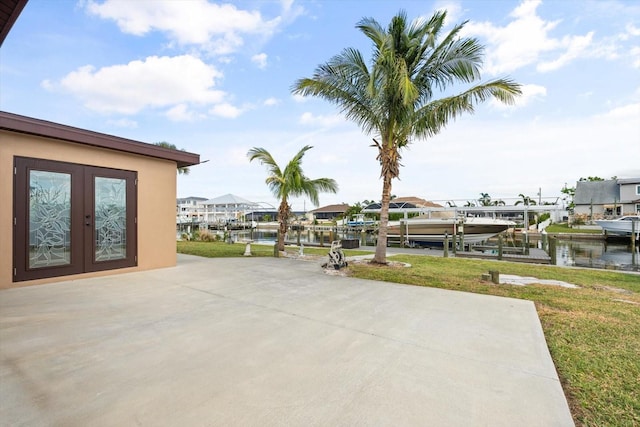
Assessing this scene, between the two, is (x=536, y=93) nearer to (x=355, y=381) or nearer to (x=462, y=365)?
(x=462, y=365)

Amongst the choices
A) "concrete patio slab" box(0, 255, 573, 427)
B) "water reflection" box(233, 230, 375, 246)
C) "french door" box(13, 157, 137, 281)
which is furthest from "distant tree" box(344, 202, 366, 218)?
"concrete patio slab" box(0, 255, 573, 427)

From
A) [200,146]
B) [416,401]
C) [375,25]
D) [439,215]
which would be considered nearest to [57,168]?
[416,401]

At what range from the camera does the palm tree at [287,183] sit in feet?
38.3

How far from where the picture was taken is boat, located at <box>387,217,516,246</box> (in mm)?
16562

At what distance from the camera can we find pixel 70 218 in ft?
18.7

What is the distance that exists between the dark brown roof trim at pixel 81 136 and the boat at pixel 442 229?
1402 cm

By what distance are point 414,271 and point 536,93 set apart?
912cm

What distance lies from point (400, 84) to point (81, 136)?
23.5 ft

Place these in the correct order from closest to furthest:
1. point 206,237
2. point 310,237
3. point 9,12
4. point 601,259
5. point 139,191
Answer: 1. point 9,12
2. point 139,191
3. point 601,259
4. point 206,237
5. point 310,237

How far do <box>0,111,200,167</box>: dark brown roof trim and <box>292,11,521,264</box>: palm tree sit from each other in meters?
4.29

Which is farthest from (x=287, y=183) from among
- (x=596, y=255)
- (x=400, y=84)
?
(x=596, y=255)

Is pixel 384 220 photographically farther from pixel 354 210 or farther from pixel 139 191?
pixel 354 210

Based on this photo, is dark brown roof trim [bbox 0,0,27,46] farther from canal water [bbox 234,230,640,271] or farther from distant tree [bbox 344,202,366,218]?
distant tree [bbox 344,202,366,218]

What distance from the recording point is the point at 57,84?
407 inches
